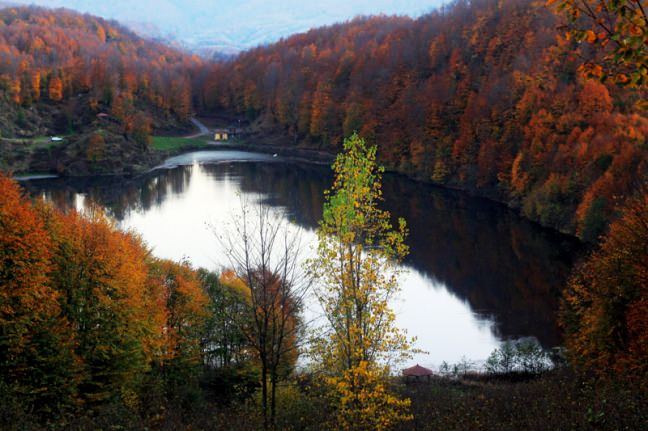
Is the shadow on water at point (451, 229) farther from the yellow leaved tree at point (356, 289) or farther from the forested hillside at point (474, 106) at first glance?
the yellow leaved tree at point (356, 289)

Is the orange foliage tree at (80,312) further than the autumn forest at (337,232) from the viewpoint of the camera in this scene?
Yes

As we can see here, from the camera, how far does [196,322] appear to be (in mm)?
21797

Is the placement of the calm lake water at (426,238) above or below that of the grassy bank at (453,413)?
below

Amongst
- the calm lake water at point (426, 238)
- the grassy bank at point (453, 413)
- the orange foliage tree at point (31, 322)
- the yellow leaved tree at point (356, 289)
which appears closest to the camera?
the grassy bank at point (453, 413)

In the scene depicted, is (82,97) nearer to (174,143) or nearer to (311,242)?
(174,143)

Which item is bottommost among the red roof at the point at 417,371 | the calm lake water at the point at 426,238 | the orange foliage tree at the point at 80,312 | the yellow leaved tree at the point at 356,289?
the red roof at the point at 417,371

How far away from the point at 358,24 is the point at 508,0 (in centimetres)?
6153

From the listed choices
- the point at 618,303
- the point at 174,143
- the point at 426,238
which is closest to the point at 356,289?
the point at 618,303

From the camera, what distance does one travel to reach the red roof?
22.4m

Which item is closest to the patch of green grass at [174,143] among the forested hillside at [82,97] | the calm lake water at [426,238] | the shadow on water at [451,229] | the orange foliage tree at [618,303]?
the forested hillside at [82,97]

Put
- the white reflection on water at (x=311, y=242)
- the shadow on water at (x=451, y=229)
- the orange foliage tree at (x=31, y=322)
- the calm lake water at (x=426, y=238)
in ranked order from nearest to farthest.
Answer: the orange foliage tree at (x=31, y=322) < the white reflection on water at (x=311, y=242) < the calm lake water at (x=426, y=238) < the shadow on water at (x=451, y=229)

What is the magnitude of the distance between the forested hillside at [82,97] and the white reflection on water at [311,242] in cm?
1851

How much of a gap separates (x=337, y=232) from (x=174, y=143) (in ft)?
290

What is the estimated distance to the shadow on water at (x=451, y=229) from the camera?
31.1 m
